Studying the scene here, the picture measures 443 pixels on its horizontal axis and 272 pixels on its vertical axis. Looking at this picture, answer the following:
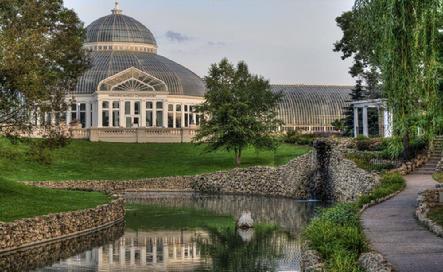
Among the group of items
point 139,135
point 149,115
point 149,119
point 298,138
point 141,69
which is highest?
point 141,69

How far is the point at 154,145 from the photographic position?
252 feet

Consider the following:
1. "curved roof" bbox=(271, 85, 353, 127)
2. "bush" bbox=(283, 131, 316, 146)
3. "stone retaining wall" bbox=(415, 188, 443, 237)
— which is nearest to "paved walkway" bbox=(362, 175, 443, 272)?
"stone retaining wall" bbox=(415, 188, 443, 237)

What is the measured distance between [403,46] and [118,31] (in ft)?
289

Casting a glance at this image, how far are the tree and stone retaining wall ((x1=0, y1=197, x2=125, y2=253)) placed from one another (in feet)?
90.9

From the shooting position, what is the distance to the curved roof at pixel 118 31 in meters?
99.9

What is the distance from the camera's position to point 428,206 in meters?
25.8

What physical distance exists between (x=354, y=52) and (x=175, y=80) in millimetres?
30167

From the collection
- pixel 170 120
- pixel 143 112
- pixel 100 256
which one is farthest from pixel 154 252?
pixel 170 120

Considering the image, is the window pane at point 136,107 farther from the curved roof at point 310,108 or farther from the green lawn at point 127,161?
the curved roof at point 310,108

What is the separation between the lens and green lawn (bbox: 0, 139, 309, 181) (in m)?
59.5

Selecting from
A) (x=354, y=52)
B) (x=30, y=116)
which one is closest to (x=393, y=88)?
(x=30, y=116)

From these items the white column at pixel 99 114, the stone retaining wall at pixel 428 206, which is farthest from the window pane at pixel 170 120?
the stone retaining wall at pixel 428 206

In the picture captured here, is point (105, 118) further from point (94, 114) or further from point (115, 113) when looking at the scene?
point (94, 114)

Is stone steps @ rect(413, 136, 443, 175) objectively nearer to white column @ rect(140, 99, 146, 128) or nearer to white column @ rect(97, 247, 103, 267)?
white column @ rect(97, 247, 103, 267)
